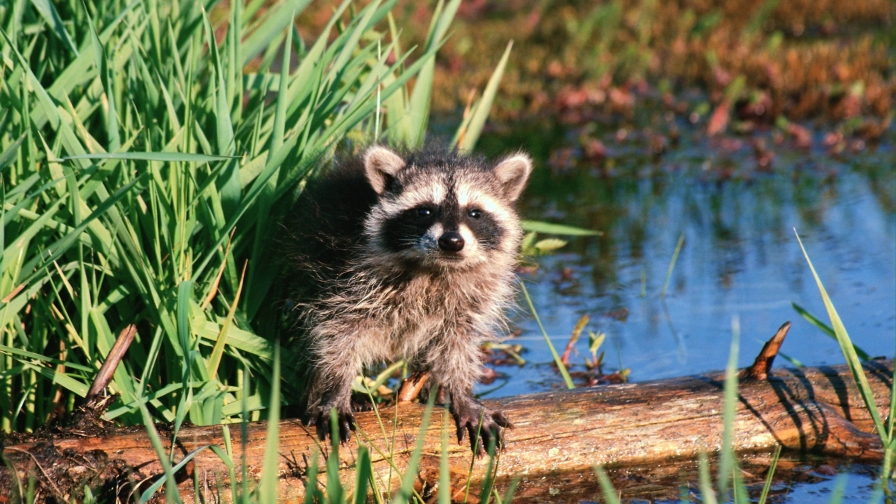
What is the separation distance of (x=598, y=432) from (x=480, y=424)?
420mm

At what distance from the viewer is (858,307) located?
4.74m

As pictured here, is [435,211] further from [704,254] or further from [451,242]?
[704,254]

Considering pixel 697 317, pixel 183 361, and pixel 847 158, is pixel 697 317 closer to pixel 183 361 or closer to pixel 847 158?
pixel 183 361

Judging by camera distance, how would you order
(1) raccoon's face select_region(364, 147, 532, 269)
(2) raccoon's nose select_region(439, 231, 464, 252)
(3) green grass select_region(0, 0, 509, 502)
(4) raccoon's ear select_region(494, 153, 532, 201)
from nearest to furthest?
(3) green grass select_region(0, 0, 509, 502) < (2) raccoon's nose select_region(439, 231, 464, 252) < (1) raccoon's face select_region(364, 147, 532, 269) < (4) raccoon's ear select_region(494, 153, 532, 201)

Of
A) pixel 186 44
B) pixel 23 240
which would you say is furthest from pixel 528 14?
pixel 23 240

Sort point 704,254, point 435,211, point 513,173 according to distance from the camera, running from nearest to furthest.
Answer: point 435,211
point 513,173
point 704,254

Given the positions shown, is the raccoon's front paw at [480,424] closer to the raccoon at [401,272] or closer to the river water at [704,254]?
the raccoon at [401,272]

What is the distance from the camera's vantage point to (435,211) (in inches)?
134

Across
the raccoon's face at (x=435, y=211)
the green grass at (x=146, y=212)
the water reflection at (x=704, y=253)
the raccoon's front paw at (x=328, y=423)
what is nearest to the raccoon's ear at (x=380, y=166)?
the raccoon's face at (x=435, y=211)

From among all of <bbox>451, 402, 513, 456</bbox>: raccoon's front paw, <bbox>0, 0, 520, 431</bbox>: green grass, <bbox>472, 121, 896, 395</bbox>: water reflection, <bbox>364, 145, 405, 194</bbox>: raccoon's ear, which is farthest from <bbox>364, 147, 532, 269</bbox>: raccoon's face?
<bbox>472, 121, 896, 395</bbox>: water reflection

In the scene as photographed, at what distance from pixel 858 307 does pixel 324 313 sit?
9.11 feet

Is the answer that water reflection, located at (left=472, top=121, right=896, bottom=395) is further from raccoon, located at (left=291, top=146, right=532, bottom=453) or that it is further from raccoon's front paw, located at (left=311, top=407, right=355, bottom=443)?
raccoon's front paw, located at (left=311, top=407, right=355, bottom=443)

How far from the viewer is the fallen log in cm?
306

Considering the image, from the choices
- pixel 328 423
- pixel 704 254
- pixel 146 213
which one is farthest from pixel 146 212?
pixel 704 254
